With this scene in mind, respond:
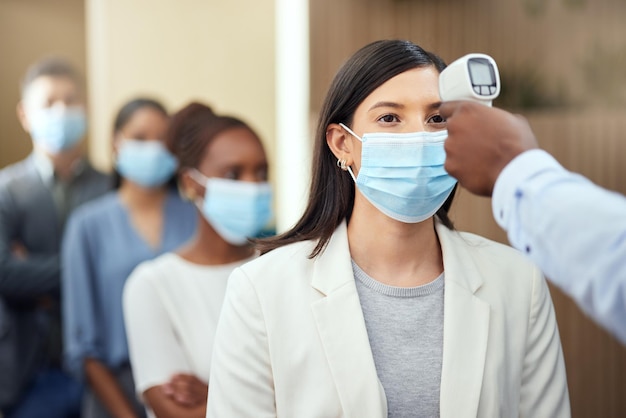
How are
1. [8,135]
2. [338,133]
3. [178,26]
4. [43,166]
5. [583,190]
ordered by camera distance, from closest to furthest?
1. [583,190]
2. [338,133]
3. [43,166]
4. [178,26]
5. [8,135]

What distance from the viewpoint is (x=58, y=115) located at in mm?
4191

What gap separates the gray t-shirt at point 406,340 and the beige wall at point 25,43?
206 inches

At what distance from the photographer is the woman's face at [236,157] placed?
2.77 metres

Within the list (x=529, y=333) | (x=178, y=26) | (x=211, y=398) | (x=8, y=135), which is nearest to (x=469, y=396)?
(x=529, y=333)

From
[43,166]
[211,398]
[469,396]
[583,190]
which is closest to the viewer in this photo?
[583,190]

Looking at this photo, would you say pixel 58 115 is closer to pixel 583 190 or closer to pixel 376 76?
pixel 376 76

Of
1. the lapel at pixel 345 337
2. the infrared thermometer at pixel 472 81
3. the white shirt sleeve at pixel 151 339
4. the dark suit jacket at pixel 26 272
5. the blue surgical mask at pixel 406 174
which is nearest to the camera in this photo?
the infrared thermometer at pixel 472 81

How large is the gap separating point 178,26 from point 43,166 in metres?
2.01

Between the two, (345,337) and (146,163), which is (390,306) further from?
(146,163)

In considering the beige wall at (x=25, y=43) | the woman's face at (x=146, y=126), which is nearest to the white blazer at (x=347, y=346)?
the woman's face at (x=146, y=126)

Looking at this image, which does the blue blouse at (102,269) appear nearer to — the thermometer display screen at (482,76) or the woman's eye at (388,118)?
the woman's eye at (388,118)

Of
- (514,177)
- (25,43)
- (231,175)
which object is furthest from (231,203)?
(25,43)

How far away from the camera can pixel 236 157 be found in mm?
2797

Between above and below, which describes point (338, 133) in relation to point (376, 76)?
below
